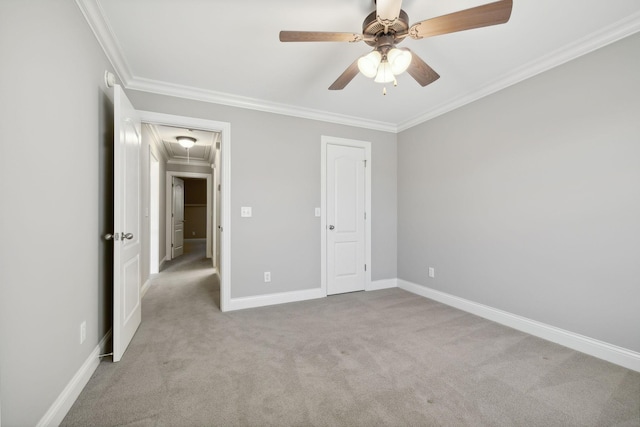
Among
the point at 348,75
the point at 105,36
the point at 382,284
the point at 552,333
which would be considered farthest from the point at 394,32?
the point at 382,284

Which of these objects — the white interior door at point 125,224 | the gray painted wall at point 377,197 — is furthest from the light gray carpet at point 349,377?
the gray painted wall at point 377,197

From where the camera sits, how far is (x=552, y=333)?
235 cm

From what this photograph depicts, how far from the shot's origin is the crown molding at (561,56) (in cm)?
191

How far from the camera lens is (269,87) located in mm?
2885

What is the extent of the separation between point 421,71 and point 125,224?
2583 mm

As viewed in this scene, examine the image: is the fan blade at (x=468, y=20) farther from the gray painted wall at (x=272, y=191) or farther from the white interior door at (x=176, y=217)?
the white interior door at (x=176, y=217)

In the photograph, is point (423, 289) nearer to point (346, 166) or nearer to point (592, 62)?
point (346, 166)

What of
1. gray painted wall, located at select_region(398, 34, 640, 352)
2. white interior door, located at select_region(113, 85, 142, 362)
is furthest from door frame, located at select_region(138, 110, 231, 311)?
gray painted wall, located at select_region(398, 34, 640, 352)

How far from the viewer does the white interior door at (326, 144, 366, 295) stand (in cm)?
371

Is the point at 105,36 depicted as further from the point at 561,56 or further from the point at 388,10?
the point at 561,56

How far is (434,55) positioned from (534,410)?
103 inches

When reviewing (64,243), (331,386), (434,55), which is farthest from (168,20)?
(331,386)

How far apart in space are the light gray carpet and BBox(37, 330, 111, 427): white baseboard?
0.05m

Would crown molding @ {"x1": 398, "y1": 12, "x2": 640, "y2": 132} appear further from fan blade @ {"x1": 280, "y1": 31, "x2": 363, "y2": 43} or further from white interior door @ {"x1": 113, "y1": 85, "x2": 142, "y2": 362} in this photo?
white interior door @ {"x1": 113, "y1": 85, "x2": 142, "y2": 362}
